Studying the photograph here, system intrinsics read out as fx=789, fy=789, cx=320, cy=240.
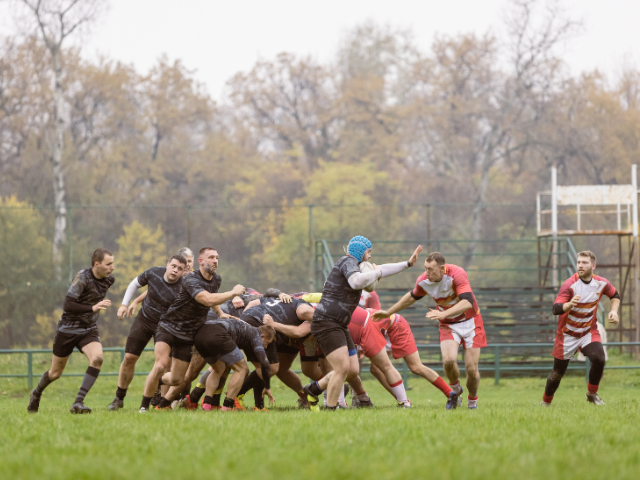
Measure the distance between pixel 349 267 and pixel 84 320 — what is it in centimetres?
308

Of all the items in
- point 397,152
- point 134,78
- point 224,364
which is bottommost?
point 224,364

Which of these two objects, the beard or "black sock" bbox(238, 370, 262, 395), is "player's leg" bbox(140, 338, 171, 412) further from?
"black sock" bbox(238, 370, 262, 395)

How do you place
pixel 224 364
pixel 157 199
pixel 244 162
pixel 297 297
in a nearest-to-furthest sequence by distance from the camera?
pixel 224 364, pixel 297 297, pixel 157 199, pixel 244 162

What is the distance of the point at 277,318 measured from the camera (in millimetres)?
9398

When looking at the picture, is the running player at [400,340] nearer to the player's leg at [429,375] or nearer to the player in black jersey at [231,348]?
the player's leg at [429,375]

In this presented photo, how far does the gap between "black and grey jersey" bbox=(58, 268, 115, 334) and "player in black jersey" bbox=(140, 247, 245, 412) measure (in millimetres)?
784

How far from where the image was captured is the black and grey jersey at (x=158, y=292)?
927 centimetres

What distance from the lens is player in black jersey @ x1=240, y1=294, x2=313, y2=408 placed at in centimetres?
935

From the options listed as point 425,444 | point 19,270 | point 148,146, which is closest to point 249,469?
point 425,444

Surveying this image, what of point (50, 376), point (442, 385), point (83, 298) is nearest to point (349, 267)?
point (442, 385)

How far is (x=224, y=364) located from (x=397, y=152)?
→ 31972 millimetres

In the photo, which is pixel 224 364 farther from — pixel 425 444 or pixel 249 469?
pixel 249 469

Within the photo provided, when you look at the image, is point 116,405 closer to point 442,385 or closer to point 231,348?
point 231,348

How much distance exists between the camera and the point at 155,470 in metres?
4.51
